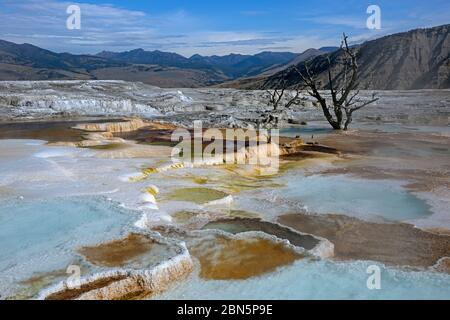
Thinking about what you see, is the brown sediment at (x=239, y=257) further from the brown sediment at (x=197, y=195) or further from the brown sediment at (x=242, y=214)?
the brown sediment at (x=197, y=195)

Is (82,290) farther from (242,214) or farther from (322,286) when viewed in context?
(242,214)

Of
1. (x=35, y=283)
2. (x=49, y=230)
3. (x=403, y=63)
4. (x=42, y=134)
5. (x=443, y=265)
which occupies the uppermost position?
(x=403, y=63)

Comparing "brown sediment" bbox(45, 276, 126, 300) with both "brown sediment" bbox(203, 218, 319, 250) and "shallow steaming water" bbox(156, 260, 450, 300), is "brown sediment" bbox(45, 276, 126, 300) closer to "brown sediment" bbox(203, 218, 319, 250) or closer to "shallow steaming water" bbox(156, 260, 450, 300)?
"shallow steaming water" bbox(156, 260, 450, 300)

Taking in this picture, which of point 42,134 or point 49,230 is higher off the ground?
point 42,134

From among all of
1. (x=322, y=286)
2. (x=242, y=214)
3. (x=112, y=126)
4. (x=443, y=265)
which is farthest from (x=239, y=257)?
(x=112, y=126)

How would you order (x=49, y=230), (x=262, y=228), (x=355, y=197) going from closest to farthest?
1. (x=49, y=230)
2. (x=262, y=228)
3. (x=355, y=197)

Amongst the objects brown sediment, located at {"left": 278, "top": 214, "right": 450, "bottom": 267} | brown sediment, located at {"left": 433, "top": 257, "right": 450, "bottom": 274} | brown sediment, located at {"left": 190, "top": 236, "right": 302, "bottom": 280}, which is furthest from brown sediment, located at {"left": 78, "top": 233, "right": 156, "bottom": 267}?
brown sediment, located at {"left": 433, "top": 257, "right": 450, "bottom": 274}

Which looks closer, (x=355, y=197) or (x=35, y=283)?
(x=35, y=283)
